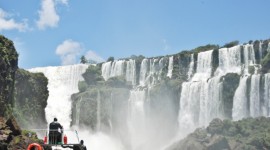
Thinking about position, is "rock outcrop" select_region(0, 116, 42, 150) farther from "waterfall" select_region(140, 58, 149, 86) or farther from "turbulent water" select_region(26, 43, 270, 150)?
"waterfall" select_region(140, 58, 149, 86)

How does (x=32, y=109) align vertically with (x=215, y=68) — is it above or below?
below

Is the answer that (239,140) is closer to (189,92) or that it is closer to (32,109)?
(189,92)

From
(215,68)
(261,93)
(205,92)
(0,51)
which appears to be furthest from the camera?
(215,68)

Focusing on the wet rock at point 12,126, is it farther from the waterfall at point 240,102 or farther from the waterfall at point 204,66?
the waterfall at point 204,66

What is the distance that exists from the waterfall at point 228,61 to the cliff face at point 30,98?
38264mm

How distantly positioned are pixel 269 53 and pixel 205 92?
15695 mm

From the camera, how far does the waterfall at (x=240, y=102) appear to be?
295 feet

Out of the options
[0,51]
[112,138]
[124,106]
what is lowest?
[112,138]

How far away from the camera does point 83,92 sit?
375ft

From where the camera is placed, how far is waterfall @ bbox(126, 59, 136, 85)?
384ft

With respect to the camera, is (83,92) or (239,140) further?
(83,92)

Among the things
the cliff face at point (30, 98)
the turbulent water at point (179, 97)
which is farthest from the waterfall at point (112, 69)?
the cliff face at point (30, 98)

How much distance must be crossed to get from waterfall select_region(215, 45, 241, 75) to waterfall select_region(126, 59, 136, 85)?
22.8 m

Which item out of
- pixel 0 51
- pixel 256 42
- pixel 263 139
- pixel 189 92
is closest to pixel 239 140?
pixel 263 139
